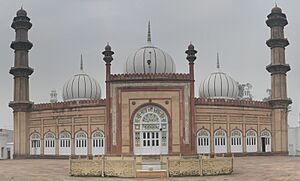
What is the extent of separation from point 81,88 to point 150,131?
9.53 metres

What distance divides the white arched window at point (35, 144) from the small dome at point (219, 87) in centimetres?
1240

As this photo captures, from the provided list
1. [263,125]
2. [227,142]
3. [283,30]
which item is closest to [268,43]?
[283,30]

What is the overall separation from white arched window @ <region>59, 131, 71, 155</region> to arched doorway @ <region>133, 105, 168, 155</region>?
5905 millimetres

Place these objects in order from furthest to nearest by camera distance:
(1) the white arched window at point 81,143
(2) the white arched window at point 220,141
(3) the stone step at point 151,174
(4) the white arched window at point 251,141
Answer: (4) the white arched window at point 251,141, (1) the white arched window at point 81,143, (2) the white arched window at point 220,141, (3) the stone step at point 151,174

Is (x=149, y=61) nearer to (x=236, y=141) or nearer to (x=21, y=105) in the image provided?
(x=236, y=141)

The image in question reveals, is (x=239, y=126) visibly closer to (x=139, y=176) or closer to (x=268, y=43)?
(x=268, y=43)

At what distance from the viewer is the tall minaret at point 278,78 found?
34.6 metres

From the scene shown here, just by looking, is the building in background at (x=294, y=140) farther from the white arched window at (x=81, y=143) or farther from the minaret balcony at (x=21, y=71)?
the minaret balcony at (x=21, y=71)

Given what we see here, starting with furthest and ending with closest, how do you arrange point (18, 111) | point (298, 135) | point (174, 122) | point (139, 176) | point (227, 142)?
point (298, 135)
point (18, 111)
point (227, 142)
point (174, 122)
point (139, 176)

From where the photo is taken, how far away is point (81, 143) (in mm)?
32906

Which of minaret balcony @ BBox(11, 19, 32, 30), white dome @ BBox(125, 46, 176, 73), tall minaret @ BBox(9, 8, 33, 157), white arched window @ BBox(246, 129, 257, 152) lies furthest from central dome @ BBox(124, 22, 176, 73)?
minaret balcony @ BBox(11, 19, 32, 30)

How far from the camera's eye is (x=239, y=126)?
33219mm

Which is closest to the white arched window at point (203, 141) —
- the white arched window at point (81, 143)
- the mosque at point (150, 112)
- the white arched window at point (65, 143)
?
the mosque at point (150, 112)

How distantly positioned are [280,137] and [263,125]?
1.48m
